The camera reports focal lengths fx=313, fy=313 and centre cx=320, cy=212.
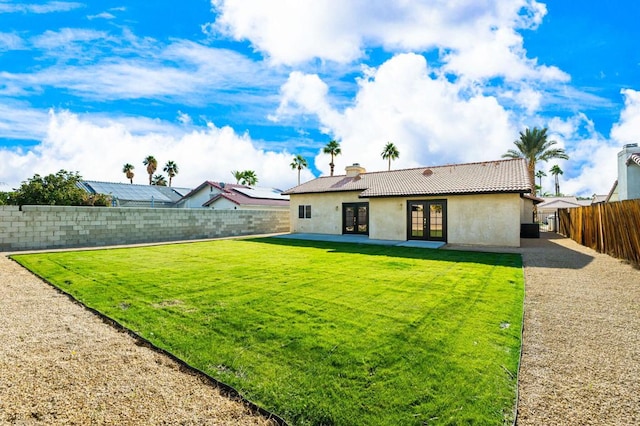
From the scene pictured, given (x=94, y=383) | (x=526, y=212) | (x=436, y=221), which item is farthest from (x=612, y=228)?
(x=94, y=383)

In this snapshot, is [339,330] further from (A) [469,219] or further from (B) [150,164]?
(B) [150,164]

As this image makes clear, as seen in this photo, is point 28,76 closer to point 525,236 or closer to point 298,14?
point 298,14

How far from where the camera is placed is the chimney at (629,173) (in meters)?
16.5

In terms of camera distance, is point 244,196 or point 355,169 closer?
A: point 355,169

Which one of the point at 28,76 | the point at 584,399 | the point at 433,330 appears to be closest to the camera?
the point at 584,399

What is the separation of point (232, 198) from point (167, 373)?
26.0 m

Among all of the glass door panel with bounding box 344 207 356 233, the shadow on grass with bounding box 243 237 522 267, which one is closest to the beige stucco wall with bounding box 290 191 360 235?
the glass door panel with bounding box 344 207 356 233

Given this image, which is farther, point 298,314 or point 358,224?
point 358,224

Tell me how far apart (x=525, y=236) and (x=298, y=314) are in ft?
60.1

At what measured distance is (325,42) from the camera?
34.8 feet

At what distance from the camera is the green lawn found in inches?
106

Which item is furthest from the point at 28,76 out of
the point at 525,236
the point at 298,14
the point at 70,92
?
the point at 525,236

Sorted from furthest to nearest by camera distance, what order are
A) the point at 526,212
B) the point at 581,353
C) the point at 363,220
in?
1. the point at 526,212
2. the point at 363,220
3. the point at 581,353

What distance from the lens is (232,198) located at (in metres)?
28.2
